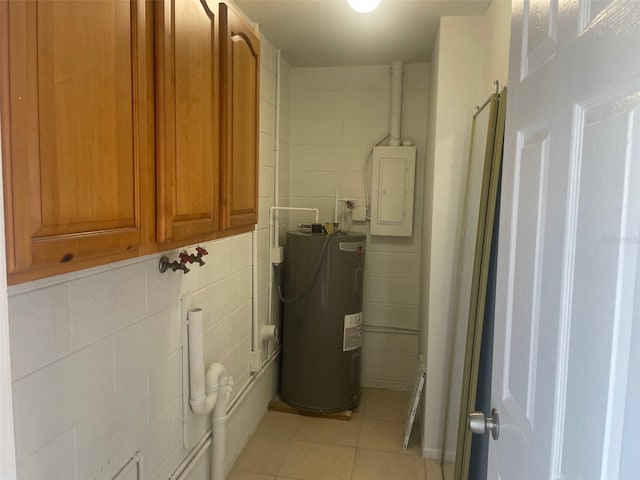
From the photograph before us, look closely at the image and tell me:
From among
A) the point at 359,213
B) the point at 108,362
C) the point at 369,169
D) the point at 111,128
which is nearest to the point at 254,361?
the point at 359,213

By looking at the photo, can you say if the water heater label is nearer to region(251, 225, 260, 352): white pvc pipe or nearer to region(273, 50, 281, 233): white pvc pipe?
region(251, 225, 260, 352): white pvc pipe

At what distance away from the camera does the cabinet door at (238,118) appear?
1.34 metres

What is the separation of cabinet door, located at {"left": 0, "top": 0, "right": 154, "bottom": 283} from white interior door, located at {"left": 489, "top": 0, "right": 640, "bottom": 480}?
79 centimetres

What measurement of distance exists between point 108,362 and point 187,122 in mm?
767

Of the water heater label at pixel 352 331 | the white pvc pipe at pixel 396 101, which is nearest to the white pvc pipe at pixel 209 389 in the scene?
the water heater label at pixel 352 331

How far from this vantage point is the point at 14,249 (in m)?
0.61

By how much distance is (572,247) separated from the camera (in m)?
0.70

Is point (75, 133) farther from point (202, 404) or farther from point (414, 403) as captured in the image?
point (414, 403)

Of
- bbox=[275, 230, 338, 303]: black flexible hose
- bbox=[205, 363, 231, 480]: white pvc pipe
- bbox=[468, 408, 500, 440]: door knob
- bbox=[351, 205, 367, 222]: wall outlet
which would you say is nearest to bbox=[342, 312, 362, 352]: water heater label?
bbox=[275, 230, 338, 303]: black flexible hose

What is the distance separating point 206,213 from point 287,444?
1.96 metres

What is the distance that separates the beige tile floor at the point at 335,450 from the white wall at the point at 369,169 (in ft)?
1.57

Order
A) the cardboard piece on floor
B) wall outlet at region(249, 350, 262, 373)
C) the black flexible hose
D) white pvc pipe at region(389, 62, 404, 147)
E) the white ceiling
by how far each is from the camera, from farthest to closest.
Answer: white pvc pipe at region(389, 62, 404, 147), the black flexible hose, wall outlet at region(249, 350, 262, 373), the cardboard piece on floor, the white ceiling

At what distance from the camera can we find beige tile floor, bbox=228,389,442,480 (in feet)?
7.98

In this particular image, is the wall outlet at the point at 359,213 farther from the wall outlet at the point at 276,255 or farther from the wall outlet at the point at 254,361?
the wall outlet at the point at 254,361
